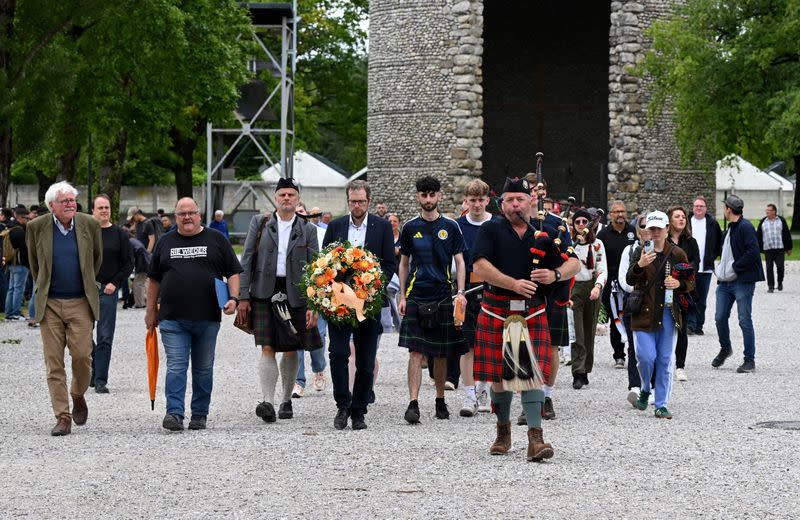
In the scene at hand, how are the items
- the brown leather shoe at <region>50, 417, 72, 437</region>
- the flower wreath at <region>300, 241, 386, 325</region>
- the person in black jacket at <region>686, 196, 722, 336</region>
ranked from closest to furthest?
the brown leather shoe at <region>50, 417, 72, 437</region>
the flower wreath at <region>300, 241, 386, 325</region>
the person in black jacket at <region>686, 196, 722, 336</region>

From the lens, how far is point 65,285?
40.1 feet

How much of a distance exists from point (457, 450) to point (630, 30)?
33370 mm

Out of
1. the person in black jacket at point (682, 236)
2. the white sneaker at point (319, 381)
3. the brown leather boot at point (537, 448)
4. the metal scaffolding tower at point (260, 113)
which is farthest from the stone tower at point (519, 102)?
the brown leather boot at point (537, 448)

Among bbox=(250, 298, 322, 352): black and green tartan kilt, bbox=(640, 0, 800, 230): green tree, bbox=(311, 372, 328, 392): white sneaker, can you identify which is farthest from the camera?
bbox=(640, 0, 800, 230): green tree

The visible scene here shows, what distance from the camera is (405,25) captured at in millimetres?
44188

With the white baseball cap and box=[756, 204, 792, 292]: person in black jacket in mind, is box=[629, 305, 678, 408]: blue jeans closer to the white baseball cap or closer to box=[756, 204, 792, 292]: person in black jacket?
the white baseball cap

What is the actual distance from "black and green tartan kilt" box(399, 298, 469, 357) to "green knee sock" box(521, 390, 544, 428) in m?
2.35

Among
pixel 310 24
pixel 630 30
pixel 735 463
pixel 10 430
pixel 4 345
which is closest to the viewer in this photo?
pixel 735 463

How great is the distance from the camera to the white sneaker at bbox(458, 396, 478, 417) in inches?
503

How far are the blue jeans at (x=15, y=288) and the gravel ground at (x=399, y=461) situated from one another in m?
9.56

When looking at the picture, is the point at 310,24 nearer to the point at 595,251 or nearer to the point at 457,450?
the point at 595,251

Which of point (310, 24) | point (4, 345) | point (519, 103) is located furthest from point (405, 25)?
point (4, 345)

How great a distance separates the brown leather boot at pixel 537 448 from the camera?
10.1 m

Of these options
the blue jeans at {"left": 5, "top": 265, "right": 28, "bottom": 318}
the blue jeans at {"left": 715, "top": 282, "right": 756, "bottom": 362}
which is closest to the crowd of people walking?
the blue jeans at {"left": 715, "top": 282, "right": 756, "bottom": 362}
